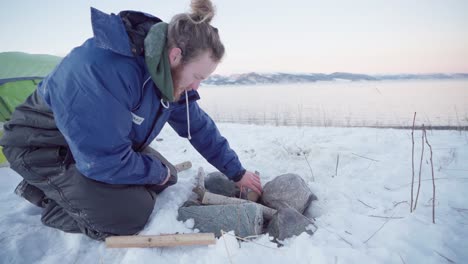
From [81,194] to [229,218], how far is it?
106 centimetres

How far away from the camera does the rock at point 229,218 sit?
2.02m

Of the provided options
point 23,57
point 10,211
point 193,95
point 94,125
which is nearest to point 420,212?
point 193,95

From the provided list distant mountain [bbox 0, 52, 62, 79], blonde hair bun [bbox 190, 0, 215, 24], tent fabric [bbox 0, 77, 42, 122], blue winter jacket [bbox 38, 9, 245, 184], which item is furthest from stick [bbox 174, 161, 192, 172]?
distant mountain [bbox 0, 52, 62, 79]

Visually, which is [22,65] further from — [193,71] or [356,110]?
[356,110]

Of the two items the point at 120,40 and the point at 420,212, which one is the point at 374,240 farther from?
the point at 120,40

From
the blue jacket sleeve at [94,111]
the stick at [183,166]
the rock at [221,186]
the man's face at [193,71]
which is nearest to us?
the blue jacket sleeve at [94,111]

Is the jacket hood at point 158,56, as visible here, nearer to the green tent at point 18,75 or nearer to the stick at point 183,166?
the stick at point 183,166

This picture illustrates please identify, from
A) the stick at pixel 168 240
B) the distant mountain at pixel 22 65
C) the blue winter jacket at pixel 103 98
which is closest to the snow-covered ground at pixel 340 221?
the stick at pixel 168 240

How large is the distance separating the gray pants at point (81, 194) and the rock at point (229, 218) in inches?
16.6

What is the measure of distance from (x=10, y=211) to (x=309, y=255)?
2.49 m

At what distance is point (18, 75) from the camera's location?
640cm

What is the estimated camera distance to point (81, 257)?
1.88 m

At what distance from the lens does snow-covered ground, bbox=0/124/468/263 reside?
171 cm

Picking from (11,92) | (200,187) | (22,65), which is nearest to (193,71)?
(200,187)
